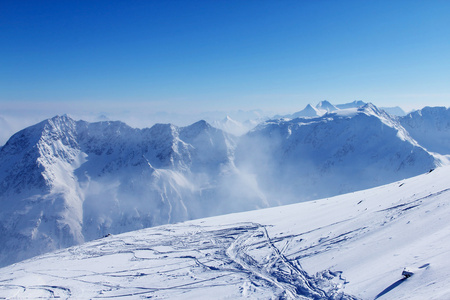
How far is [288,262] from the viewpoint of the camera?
14898mm

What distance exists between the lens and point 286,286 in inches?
486

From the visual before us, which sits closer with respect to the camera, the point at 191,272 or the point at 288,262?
the point at 288,262

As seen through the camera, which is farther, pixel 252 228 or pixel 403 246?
pixel 252 228

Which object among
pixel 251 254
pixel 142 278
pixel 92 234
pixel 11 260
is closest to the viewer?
pixel 142 278

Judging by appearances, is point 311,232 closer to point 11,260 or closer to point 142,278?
point 142,278

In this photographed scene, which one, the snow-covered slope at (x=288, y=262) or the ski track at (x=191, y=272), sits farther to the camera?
the ski track at (x=191, y=272)

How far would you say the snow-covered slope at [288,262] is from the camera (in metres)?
10.6

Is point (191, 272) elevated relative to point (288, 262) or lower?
elevated

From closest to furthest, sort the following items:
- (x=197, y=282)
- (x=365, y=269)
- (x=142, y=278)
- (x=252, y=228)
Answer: (x=365, y=269)
(x=197, y=282)
(x=142, y=278)
(x=252, y=228)

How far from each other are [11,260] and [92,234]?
49.7 metres

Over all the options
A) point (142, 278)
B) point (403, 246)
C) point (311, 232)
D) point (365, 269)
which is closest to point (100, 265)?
point (142, 278)

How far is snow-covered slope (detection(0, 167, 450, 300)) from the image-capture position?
10.6 meters

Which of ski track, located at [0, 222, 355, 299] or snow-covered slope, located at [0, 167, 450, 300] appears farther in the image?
ski track, located at [0, 222, 355, 299]

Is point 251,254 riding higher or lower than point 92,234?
higher
